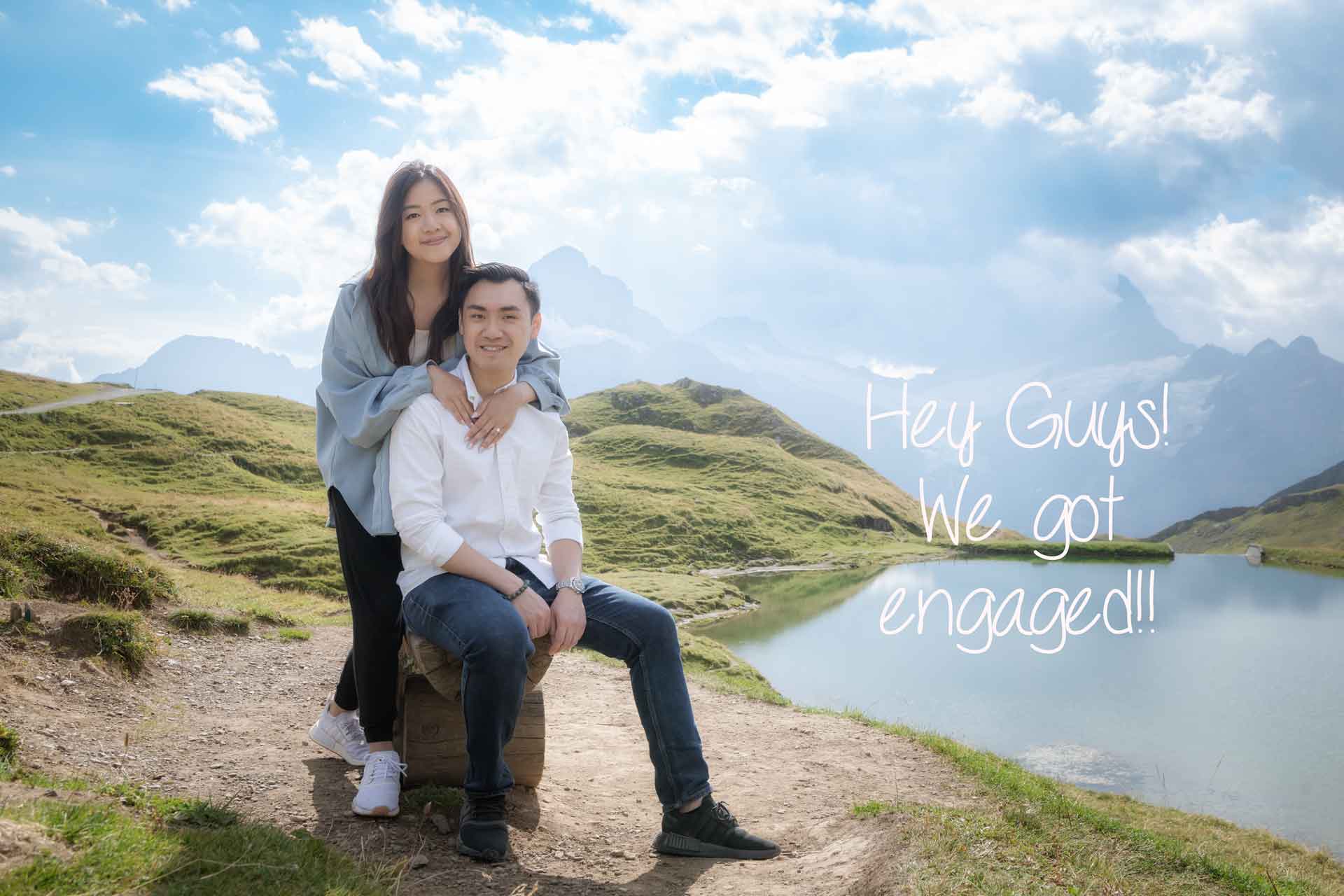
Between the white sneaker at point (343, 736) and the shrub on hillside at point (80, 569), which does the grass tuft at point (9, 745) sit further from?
the shrub on hillside at point (80, 569)

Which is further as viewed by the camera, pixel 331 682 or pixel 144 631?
pixel 331 682

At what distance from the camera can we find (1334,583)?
7944 cm

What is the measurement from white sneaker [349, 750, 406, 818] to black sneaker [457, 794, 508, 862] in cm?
59

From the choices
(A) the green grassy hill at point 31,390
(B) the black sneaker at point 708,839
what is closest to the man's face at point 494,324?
(B) the black sneaker at point 708,839

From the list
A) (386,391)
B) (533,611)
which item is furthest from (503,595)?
(386,391)

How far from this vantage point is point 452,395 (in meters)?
5.64

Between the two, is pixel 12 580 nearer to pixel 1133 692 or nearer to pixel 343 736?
pixel 343 736

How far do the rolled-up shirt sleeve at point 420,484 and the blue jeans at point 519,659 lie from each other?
242 mm

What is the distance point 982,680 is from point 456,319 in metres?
31.9

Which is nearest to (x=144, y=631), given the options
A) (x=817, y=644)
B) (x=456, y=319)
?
(x=456, y=319)

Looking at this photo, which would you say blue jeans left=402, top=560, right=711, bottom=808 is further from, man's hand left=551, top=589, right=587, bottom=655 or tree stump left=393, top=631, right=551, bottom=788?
tree stump left=393, top=631, right=551, bottom=788

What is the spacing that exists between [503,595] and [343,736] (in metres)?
2.28

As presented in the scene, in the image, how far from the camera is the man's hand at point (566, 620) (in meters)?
5.31

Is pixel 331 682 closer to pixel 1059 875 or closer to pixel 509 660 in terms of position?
pixel 509 660
